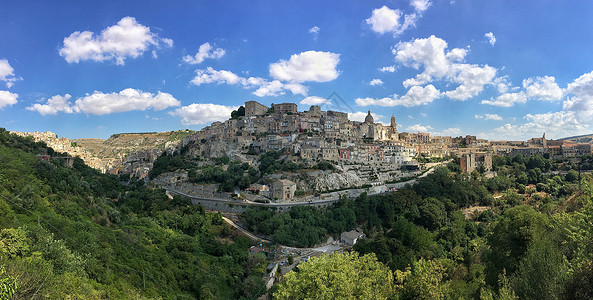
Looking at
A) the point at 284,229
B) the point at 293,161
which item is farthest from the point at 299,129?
the point at 284,229

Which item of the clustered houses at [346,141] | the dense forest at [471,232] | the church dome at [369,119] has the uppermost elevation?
the church dome at [369,119]

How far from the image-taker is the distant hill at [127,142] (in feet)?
360

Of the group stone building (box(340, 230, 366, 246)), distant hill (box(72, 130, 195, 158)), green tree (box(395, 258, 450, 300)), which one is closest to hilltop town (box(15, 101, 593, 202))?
stone building (box(340, 230, 366, 246))

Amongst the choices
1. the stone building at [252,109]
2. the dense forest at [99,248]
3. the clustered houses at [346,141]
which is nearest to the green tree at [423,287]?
the dense forest at [99,248]

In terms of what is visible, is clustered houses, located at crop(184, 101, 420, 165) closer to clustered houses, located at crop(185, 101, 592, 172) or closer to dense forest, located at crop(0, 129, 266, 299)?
clustered houses, located at crop(185, 101, 592, 172)

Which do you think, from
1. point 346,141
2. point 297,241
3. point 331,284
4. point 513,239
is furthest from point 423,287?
point 346,141

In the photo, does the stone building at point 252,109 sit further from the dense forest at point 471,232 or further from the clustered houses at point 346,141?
the dense forest at point 471,232

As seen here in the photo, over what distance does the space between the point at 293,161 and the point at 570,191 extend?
39319 millimetres

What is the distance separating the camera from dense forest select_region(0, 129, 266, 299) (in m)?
10.8

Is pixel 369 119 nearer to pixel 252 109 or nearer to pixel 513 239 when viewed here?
pixel 252 109

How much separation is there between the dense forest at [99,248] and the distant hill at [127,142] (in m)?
76.9

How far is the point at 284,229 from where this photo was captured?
34.0 metres

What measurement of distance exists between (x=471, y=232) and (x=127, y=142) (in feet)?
385

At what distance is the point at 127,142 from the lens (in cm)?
11762
